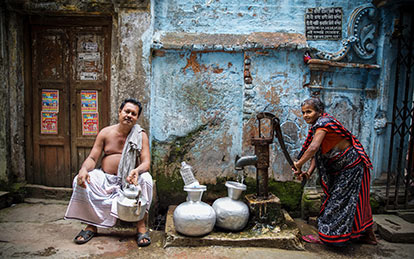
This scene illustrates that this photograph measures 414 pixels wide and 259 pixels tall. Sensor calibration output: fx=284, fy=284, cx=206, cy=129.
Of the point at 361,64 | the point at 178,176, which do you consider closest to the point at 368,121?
the point at 361,64

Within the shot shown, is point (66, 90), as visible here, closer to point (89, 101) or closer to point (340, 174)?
point (89, 101)

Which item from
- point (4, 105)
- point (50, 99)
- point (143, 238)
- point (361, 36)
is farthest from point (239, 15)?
point (4, 105)

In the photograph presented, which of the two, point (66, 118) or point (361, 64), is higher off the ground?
point (361, 64)

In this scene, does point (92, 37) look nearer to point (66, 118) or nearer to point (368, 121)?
point (66, 118)

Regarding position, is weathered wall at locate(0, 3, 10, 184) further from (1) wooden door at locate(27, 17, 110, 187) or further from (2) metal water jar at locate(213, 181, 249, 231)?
(2) metal water jar at locate(213, 181, 249, 231)

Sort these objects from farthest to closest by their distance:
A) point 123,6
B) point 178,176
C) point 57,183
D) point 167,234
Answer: point 57,183 → point 178,176 → point 123,6 → point 167,234

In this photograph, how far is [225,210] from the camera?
3.06m

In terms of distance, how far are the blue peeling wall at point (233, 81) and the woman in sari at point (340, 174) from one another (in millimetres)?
859

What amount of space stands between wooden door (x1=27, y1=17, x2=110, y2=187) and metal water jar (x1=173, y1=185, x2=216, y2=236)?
1.90m

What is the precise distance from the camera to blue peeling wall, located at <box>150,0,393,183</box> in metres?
3.83

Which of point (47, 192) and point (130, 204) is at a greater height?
point (130, 204)

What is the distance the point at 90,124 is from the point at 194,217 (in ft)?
7.23

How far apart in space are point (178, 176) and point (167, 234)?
1.04 m

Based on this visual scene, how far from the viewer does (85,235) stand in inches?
117
